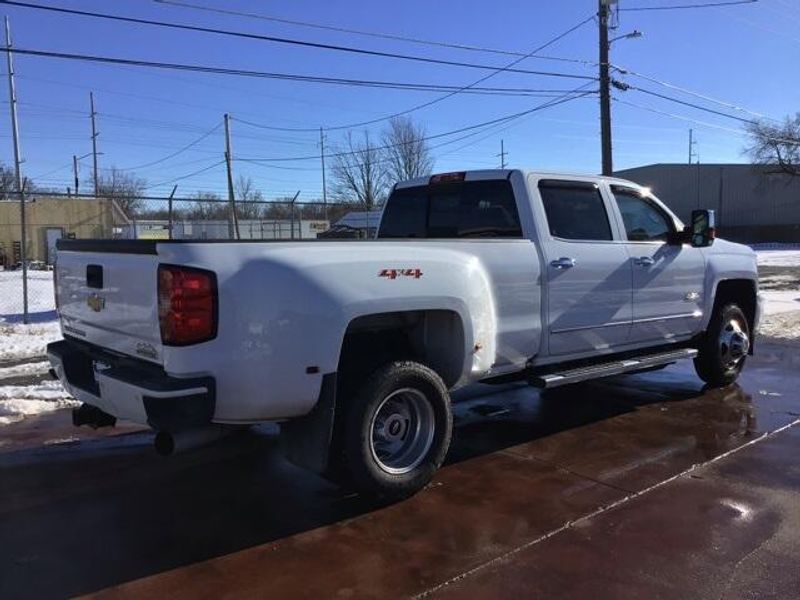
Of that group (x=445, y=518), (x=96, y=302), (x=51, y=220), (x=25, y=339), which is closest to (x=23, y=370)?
(x=25, y=339)

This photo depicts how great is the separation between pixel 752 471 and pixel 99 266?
453 centimetres

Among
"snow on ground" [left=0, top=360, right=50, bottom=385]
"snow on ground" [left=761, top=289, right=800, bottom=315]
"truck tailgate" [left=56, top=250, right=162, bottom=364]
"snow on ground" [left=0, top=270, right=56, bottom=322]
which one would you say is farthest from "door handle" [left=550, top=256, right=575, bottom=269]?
"snow on ground" [left=0, top=270, right=56, bottom=322]

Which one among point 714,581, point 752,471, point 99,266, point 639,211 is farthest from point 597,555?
point 639,211

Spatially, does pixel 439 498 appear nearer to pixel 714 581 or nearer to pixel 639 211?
pixel 714 581

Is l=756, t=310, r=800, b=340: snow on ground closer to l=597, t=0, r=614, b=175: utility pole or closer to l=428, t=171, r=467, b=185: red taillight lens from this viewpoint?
l=428, t=171, r=467, b=185: red taillight lens

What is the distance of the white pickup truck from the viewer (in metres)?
3.73

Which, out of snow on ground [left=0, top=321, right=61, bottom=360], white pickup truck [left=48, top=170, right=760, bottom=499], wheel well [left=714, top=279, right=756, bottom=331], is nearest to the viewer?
white pickup truck [left=48, top=170, right=760, bottom=499]

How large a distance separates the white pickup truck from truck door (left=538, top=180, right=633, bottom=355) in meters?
0.02

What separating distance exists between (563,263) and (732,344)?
3.09m

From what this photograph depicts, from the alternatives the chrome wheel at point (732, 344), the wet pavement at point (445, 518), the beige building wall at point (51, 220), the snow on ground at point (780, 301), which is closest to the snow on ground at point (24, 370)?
the wet pavement at point (445, 518)

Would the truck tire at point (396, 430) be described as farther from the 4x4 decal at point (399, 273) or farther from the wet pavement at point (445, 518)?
the 4x4 decal at point (399, 273)

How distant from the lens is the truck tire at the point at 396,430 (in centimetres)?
425

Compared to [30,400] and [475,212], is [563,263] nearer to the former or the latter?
[475,212]

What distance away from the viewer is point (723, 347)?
7.48 m
